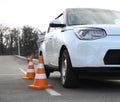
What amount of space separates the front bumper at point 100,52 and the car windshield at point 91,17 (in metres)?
1.18

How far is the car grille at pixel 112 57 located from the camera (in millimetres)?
7621

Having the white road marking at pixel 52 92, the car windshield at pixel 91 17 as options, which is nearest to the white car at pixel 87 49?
the car windshield at pixel 91 17

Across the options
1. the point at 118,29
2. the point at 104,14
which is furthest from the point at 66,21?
the point at 118,29

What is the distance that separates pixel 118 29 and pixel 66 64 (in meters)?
1.28

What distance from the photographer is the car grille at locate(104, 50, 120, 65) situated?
300 inches

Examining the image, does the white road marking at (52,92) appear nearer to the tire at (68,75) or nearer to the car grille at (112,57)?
the tire at (68,75)

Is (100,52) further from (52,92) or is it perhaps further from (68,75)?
(52,92)

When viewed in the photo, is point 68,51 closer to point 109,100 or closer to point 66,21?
point 66,21

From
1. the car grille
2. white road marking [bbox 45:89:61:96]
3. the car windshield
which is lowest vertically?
white road marking [bbox 45:89:61:96]

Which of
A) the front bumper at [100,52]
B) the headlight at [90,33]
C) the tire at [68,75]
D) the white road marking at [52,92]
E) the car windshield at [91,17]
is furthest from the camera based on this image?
the car windshield at [91,17]

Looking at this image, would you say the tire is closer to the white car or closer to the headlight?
the white car

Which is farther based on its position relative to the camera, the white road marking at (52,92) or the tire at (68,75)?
the tire at (68,75)

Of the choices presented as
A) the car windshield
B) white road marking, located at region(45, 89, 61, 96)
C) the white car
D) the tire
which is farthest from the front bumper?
the car windshield

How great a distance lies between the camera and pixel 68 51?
8.07m
